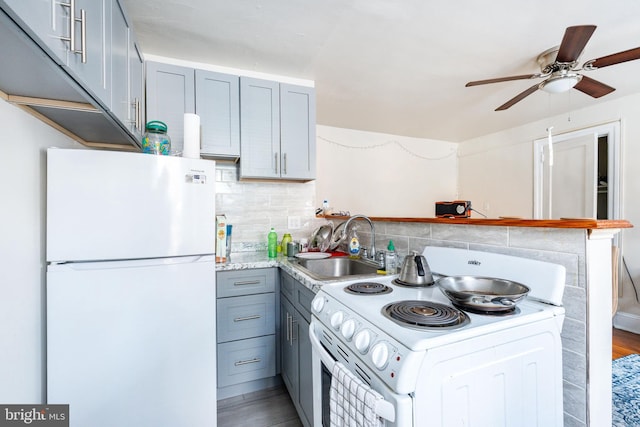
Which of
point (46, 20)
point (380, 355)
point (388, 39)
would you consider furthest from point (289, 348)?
point (388, 39)

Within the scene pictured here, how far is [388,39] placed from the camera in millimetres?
1826

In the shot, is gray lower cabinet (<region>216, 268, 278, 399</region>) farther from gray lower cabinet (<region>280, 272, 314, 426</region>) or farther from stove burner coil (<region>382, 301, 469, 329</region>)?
stove burner coil (<region>382, 301, 469, 329</region>)

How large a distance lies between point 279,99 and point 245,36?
0.54m

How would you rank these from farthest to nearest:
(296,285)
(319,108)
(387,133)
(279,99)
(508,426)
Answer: (387,133)
(319,108)
(279,99)
(296,285)
(508,426)

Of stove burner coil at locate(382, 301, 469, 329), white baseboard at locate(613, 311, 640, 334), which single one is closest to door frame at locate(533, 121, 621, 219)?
white baseboard at locate(613, 311, 640, 334)

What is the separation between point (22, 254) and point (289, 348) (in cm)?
134

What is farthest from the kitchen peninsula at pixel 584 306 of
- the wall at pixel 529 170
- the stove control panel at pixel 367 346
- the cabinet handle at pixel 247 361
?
the wall at pixel 529 170

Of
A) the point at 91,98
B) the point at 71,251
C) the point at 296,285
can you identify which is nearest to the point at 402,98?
the point at 296,285

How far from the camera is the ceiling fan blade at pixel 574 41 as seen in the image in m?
1.41

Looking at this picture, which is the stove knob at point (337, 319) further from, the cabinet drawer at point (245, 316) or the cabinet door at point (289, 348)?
the cabinet drawer at point (245, 316)

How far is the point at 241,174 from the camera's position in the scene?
6.88 ft

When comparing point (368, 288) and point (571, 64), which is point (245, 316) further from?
point (571, 64)

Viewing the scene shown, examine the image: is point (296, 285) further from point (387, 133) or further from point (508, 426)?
point (387, 133)

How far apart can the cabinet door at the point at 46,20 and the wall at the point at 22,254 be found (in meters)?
0.43
